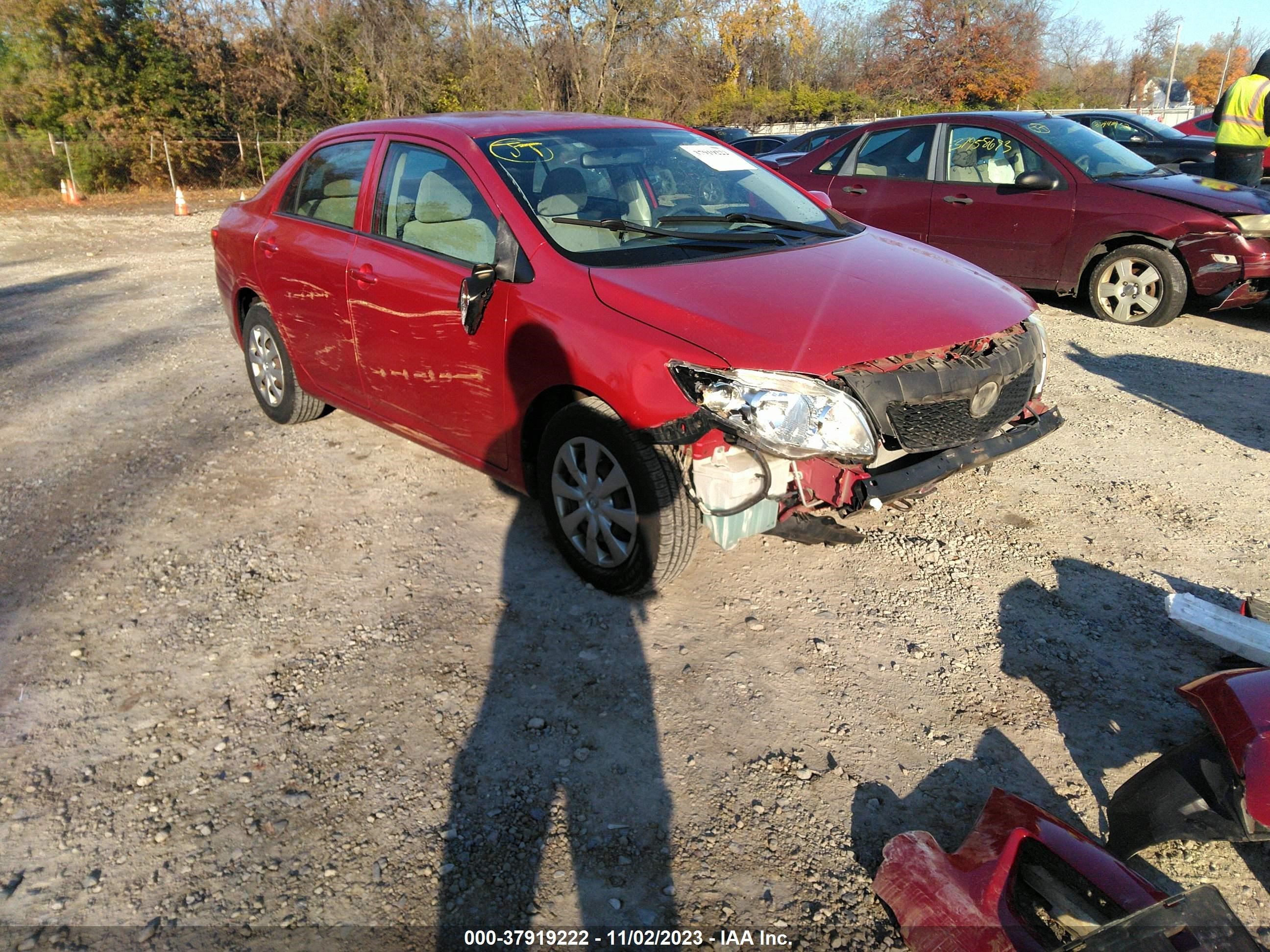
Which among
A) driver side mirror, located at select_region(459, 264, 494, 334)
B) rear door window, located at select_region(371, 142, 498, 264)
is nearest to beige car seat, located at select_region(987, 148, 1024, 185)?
rear door window, located at select_region(371, 142, 498, 264)

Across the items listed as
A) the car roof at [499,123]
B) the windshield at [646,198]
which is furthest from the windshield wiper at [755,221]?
the car roof at [499,123]

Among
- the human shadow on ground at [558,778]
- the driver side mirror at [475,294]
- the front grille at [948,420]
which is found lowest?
the human shadow on ground at [558,778]

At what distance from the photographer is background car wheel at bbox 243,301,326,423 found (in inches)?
215

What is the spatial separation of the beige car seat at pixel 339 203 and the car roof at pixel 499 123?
0.29 meters

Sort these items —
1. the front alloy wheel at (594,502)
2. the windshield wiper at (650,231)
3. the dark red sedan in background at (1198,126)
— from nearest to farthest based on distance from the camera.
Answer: the front alloy wheel at (594,502) → the windshield wiper at (650,231) → the dark red sedan in background at (1198,126)

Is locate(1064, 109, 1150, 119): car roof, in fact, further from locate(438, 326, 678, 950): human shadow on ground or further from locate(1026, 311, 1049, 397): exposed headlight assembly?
locate(438, 326, 678, 950): human shadow on ground

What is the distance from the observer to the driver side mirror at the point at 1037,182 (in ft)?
24.9

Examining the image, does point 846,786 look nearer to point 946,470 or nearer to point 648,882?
point 648,882

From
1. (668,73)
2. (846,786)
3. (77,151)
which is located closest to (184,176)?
(77,151)

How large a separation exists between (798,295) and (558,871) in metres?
2.16

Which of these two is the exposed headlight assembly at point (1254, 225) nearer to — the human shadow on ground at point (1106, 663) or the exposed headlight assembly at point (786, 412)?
the human shadow on ground at point (1106, 663)

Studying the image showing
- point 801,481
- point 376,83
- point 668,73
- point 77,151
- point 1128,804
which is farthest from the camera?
point 668,73

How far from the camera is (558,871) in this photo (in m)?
2.47

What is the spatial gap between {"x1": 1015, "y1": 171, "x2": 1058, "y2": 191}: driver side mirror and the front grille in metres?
4.65
